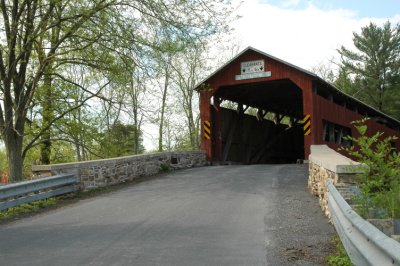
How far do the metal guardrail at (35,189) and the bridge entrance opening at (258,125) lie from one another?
9.97 meters

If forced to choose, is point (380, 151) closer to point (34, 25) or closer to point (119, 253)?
point (119, 253)

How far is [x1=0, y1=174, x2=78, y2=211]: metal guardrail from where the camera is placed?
826 cm

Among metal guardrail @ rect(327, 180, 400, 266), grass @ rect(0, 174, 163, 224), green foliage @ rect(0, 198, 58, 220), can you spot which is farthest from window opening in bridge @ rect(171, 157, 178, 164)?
metal guardrail @ rect(327, 180, 400, 266)

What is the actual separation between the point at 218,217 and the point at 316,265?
2.63m

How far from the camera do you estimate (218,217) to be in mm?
7160

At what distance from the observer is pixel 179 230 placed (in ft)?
20.6

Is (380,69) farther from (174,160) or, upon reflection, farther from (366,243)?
(366,243)

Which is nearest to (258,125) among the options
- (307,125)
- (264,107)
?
(264,107)

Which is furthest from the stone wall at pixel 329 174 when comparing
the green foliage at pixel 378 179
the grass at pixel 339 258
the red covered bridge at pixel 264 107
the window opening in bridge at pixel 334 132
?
the window opening in bridge at pixel 334 132

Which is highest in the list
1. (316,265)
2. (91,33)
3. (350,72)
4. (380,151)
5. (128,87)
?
(350,72)

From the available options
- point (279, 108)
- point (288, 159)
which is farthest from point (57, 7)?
point (288, 159)

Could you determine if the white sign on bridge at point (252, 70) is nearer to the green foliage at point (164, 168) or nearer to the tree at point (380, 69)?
the green foliage at point (164, 168)

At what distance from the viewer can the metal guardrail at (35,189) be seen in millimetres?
8258

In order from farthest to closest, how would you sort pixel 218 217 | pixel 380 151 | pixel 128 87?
pixel 128 87, pixel 218 217, pixel 380 151
